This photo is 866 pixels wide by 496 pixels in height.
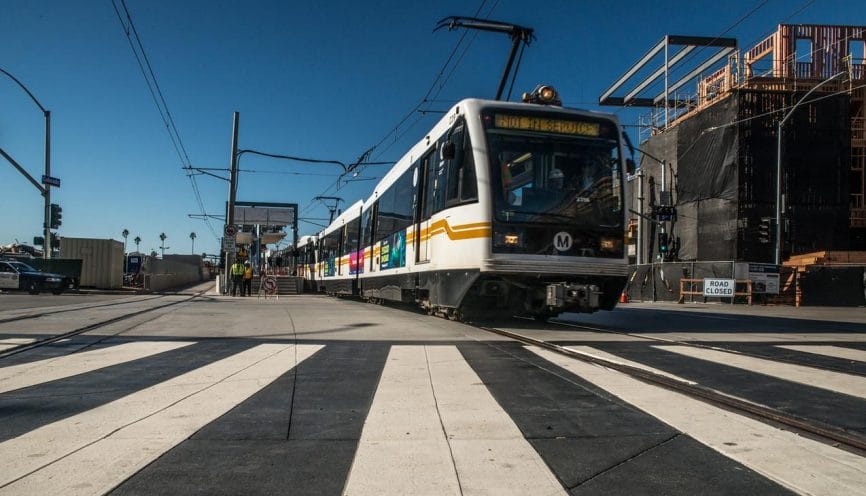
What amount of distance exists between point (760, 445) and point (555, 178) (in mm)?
6535

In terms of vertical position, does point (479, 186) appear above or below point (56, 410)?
above

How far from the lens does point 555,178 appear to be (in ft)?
31.4

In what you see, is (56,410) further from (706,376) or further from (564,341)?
(564,341)

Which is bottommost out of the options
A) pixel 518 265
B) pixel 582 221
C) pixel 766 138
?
pixel 518 265

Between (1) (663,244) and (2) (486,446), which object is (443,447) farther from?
(1) (663,244)

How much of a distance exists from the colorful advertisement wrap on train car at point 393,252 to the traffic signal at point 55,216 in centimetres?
2054

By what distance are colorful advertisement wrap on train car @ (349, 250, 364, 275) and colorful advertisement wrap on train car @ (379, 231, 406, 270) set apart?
3326 mm

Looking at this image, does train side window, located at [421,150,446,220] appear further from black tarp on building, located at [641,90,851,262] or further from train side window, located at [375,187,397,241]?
black tarp on building, located at [641,90,851,262]

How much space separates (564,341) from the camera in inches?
321

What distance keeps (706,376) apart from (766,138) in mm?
26816

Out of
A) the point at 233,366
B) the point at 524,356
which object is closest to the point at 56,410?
the point at 233,366

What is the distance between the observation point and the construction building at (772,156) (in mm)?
27766

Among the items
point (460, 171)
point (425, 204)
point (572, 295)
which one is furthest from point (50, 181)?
point (572, 295)

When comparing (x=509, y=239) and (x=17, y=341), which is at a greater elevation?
(x=509, y=239)
